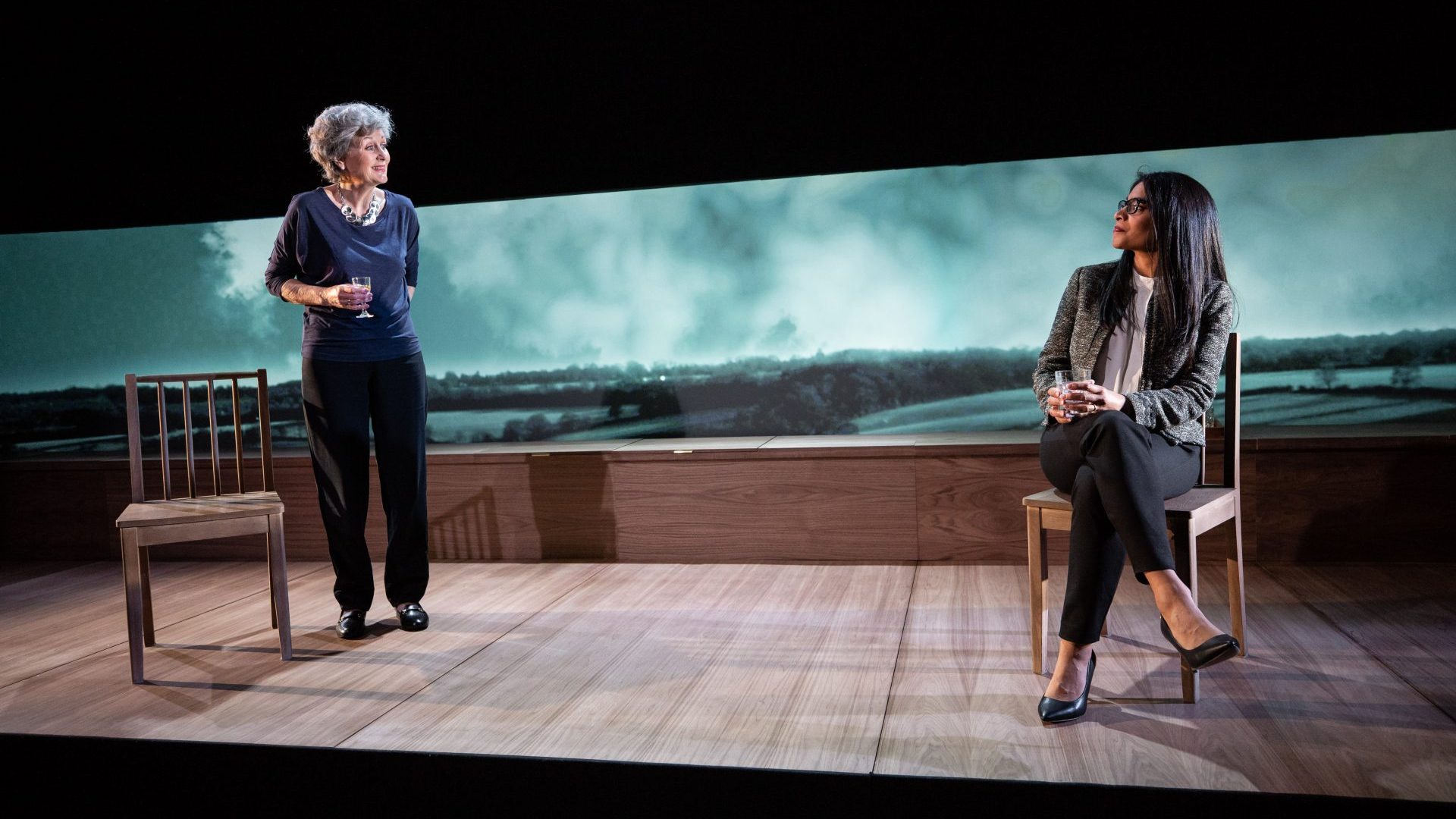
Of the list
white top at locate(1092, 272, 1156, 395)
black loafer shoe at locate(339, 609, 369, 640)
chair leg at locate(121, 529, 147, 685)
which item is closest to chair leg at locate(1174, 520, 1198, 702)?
white top at locate(1092, 272, 1156, 395)

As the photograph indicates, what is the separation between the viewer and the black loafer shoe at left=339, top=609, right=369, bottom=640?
2697mm

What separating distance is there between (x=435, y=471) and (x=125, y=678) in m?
1.38

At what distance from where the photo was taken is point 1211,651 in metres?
1.80

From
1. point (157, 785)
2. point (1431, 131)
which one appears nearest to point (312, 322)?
point (157, 785)

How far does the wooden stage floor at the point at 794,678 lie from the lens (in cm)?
174

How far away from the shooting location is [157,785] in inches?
78.0

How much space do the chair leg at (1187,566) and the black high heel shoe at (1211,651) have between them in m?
0.12

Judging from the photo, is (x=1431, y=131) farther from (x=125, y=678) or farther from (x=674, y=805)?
(x=125, y=678)

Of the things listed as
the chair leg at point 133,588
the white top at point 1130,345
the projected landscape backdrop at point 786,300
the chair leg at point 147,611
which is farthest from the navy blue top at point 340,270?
the white top at point 1130,345

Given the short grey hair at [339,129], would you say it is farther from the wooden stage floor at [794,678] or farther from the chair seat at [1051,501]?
the chair seat at [1051,501]

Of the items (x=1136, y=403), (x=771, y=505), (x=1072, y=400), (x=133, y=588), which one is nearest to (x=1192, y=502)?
(x=1136, y=403)

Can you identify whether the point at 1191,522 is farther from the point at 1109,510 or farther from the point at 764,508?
the point at 764,508

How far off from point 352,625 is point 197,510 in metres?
0.51

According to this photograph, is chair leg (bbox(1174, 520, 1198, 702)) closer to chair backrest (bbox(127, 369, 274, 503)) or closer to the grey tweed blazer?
the grey tweed blazer
